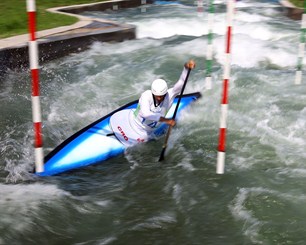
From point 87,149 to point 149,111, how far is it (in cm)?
85

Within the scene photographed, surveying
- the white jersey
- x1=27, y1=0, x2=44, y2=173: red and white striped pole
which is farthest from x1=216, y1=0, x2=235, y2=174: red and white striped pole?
x1=27, y1=0, x2=44, y2=173: red and white striped pole

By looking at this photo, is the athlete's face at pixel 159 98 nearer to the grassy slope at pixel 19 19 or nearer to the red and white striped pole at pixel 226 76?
the red and white striped pole at pixel 226 76

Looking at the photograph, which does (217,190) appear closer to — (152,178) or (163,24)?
(152,178)

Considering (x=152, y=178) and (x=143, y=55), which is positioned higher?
(x=143, y=55)

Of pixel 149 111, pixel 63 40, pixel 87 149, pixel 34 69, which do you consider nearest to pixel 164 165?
pixel 149 111

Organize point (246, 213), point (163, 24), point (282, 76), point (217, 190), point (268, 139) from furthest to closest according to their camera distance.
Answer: point (163, 24) → point (282, 76) → point (268, 139) → point (217, 190) → point (246, 213)

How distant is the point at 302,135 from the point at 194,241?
2.72m

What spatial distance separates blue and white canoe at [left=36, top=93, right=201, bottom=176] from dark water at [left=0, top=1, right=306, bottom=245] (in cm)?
10

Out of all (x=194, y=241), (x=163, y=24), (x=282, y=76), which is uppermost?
(x=163, y=24)

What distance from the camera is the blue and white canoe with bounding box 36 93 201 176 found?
482 cm

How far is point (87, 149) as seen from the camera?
5074mm

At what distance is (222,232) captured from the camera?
3768mm

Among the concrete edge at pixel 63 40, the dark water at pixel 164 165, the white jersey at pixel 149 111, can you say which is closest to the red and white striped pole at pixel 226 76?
the dark water at pixel 164 165

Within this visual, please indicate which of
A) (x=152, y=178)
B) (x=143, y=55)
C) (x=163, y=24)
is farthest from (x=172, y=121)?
(x=163, y=24)
